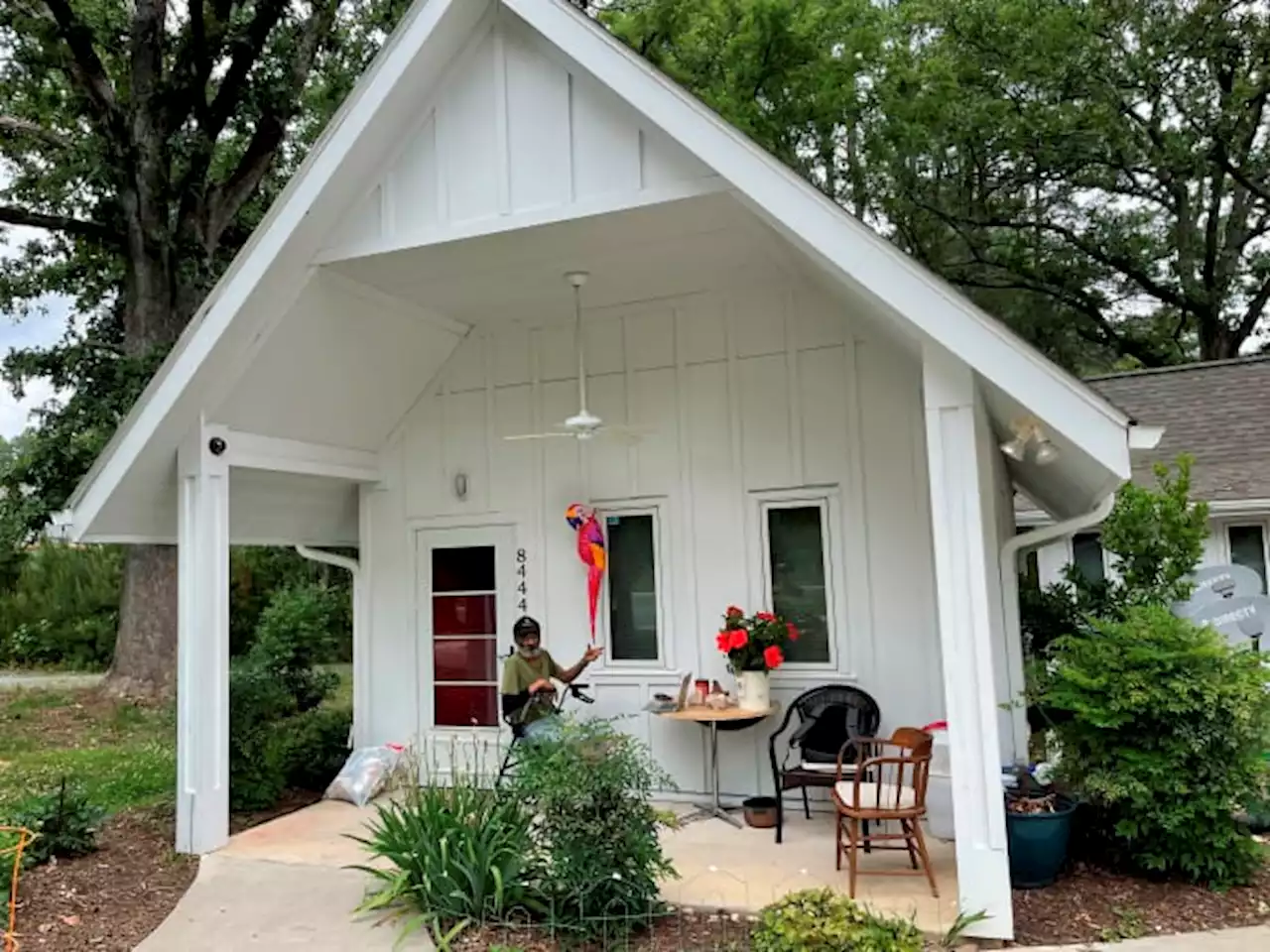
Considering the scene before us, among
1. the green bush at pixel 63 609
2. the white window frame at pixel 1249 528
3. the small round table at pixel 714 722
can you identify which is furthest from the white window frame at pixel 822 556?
the green bush at pixel 63 609

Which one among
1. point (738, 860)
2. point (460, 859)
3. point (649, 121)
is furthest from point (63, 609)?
point (649, 121)

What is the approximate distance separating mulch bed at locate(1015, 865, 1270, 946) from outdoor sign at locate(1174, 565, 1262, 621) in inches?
131

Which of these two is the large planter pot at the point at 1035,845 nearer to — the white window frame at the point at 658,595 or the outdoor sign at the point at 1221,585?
the white window frame at the point at 658,595

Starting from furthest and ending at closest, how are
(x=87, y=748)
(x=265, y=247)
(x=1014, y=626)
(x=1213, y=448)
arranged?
(x=1213, y=448) → (x=87, y=748) → (x=1014, y=626) → (x=265, y=247)

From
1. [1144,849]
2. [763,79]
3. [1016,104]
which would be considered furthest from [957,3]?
[1144,849]

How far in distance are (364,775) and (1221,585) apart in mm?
7045

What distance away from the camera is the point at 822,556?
253 inches

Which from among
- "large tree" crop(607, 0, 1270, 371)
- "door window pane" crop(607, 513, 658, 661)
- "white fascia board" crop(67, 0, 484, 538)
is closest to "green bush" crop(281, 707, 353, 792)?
"white fascia board" crop(67, 0, 484, 538)

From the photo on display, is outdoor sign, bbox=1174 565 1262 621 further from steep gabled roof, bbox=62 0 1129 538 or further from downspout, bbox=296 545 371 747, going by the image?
downspout, bbox=296 545 371 747

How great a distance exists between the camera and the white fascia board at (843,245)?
407 centimetres

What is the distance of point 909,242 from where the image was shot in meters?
17.6

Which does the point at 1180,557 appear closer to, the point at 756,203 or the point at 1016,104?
the point at 756,203

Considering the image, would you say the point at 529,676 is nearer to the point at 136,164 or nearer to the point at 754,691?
the point at 754,691

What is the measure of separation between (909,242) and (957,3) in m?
4.07
